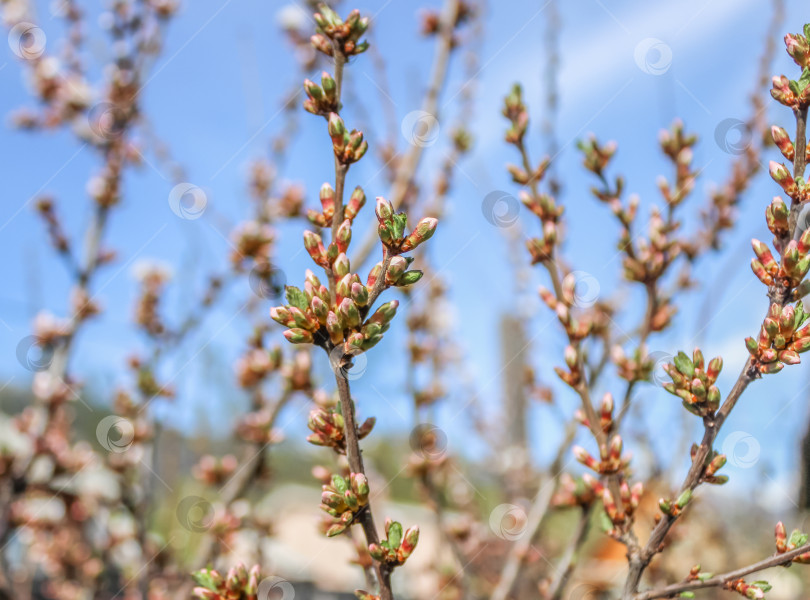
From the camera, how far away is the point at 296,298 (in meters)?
0.98

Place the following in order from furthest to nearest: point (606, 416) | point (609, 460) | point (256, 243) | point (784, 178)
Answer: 1. point (256, 243)
2. point (606, 416)
3. point (609, 460)
4. point (784, 178)

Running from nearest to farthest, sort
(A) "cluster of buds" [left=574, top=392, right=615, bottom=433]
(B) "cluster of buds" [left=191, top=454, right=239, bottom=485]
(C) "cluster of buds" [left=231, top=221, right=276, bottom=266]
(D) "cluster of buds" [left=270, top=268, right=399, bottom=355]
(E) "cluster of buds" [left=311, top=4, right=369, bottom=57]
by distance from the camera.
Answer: (D) "cluster of buds" [left=270, top=268, right=399, bottom=355]
(E) "cluster of buds" [left=311, top=4, right=369, bottom=57]
(A) "cluster of buds" [left=574, top=392, right=615, bottom=433]
(B) "cluster of buds" [left=191, top=454, right=239, bottom=485]
(C) "cluster of buds" [left=231, top=221, right=276, bottom=266]

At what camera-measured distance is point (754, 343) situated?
41.5 inches

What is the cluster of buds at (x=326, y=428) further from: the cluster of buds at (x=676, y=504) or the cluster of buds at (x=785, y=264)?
the cluster of buds at (x=785, y=264)

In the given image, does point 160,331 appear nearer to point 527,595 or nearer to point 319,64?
point 319,64

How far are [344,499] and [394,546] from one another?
0.39 ft

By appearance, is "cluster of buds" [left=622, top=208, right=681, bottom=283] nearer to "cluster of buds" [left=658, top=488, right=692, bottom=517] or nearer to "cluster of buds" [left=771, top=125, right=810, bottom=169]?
"cluster of buds" [left=771, top=125, right=810, bottom=169]

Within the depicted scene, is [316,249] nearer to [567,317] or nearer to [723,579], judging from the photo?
[567,317]

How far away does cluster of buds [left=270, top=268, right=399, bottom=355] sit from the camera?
37.5 inches

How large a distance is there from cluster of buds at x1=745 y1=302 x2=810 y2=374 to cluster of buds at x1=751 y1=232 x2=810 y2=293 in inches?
2.0

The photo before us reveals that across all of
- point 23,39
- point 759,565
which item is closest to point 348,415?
point 759,565

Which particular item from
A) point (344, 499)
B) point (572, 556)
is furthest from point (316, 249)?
point (572, 556)

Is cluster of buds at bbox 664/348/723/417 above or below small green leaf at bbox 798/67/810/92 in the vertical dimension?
below

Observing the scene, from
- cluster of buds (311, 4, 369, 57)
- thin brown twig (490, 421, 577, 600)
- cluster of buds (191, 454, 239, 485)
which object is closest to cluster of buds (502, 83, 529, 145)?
cluster of buds (311, 4, 369, 57)
